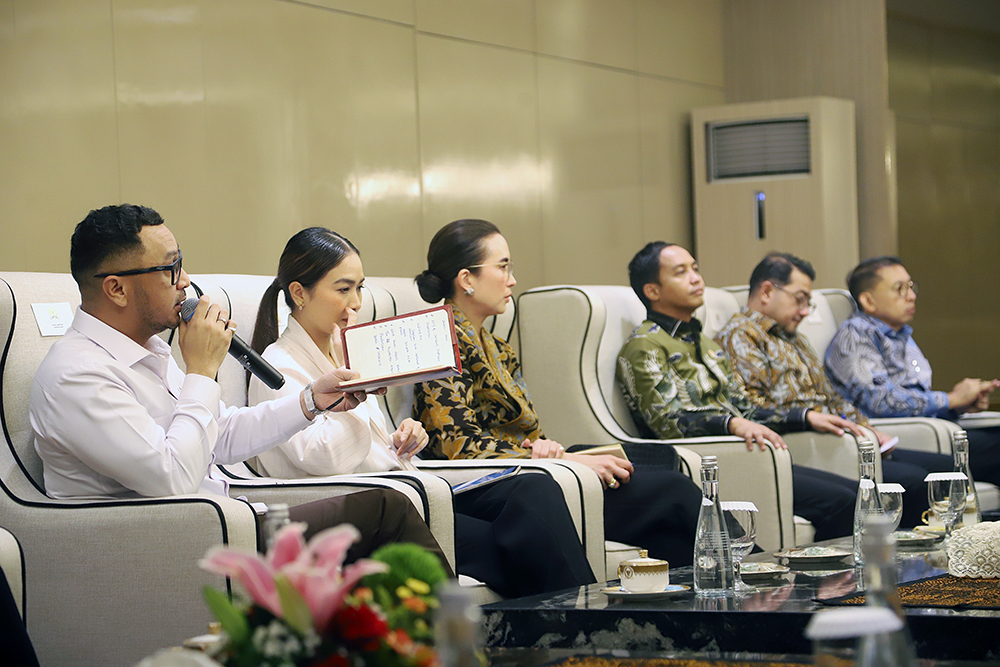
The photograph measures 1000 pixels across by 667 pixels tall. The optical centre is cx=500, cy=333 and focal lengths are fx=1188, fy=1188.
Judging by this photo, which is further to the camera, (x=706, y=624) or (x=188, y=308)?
(x=188, y=308)

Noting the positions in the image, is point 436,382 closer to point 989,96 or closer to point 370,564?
point 370,564

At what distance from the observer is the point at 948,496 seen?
8.71 feet

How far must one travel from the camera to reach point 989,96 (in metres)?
8.77

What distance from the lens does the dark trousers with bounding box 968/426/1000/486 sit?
4.48 metres

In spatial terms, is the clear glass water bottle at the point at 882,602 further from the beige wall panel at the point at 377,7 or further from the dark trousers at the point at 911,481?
the beige wall panel at the point at 377,7

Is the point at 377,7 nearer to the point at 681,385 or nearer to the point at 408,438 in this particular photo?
the point at 681,385

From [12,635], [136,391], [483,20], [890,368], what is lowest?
[12,635]

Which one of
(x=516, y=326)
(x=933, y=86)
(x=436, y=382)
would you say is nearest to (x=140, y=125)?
(x=516, y=326)

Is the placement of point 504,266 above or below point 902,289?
above

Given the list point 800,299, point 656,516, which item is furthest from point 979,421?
point 656,516

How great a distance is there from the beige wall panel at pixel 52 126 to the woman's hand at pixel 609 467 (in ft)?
7.23

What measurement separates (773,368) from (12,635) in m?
3.02

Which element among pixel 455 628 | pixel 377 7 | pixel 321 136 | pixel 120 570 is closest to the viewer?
pixel 455 628

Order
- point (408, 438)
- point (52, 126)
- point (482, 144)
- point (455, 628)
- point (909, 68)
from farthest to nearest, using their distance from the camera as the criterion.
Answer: point (909, 68) → point (482, 144) → point (52, 126) → point (408, 438) → point (455, 628)
